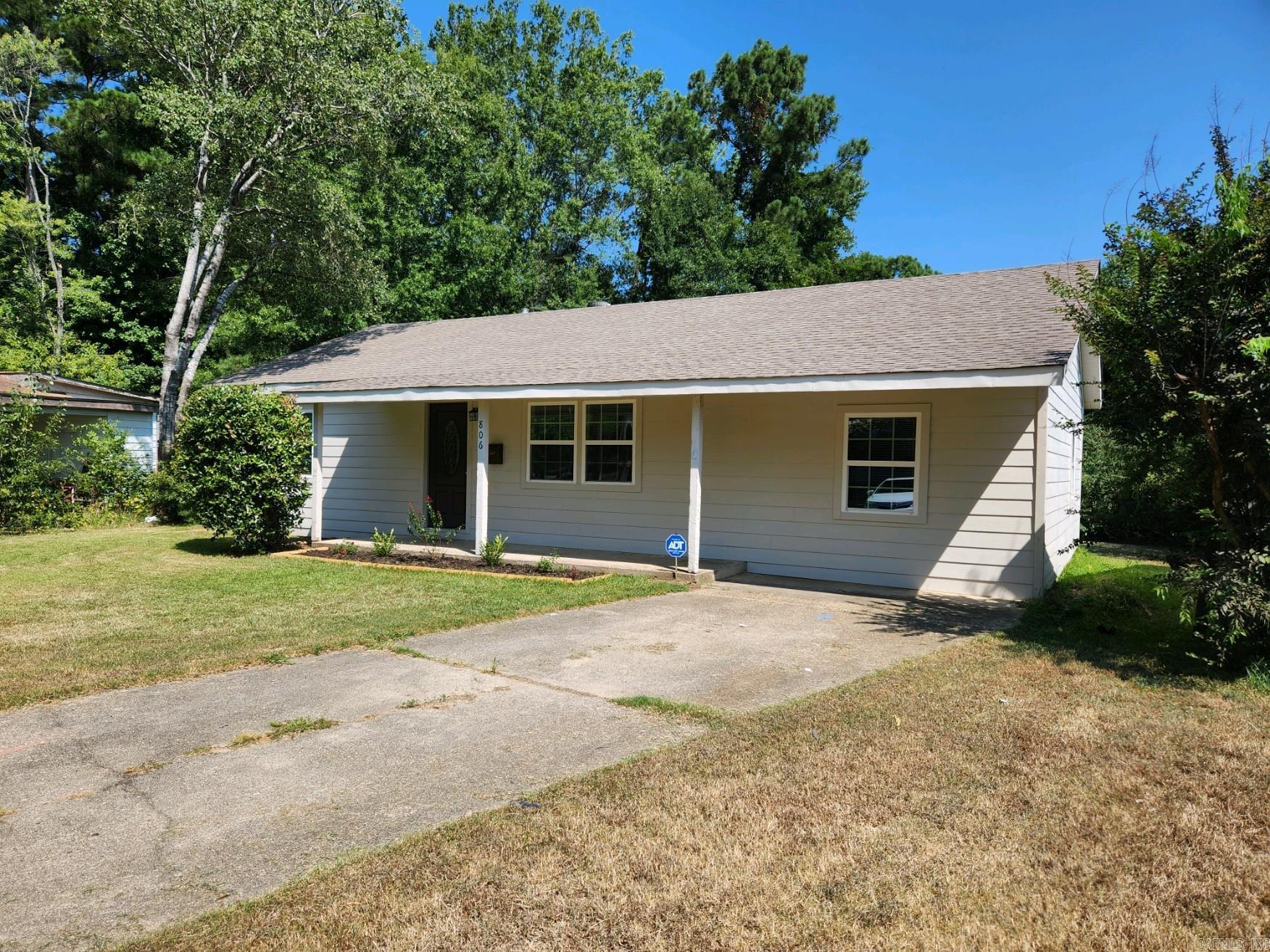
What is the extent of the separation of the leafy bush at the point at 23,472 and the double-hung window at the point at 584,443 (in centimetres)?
871

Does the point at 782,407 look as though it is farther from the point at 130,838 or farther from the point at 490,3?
the point at 490,3

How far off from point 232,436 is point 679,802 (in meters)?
9.73

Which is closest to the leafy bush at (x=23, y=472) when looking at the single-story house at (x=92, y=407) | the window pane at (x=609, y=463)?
the single-story house at (x=92, y=407)

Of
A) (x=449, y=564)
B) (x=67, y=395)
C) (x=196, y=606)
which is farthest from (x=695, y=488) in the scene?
(x=67, y=395)

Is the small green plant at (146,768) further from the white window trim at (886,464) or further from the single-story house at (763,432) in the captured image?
the white window trim at (886,464)

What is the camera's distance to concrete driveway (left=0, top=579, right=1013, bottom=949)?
2978 millimetres

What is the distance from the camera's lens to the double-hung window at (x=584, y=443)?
1197cm

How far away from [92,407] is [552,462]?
1047 centimetres

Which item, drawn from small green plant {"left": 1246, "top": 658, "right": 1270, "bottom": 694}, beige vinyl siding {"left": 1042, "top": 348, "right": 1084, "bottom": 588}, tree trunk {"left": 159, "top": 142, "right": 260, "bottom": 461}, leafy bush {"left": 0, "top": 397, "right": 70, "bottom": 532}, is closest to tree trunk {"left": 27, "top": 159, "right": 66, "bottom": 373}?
tree trunk {"left": 159, "top": 142, "right": 260, "bottom": 461}

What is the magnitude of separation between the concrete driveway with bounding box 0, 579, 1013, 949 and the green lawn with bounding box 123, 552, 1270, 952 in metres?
0.31

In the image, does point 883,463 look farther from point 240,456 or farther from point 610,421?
point 240,456

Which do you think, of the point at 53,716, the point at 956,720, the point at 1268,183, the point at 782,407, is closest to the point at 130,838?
the point at 53,716

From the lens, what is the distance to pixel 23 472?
13.8 meters

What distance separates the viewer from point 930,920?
8.80 ft
